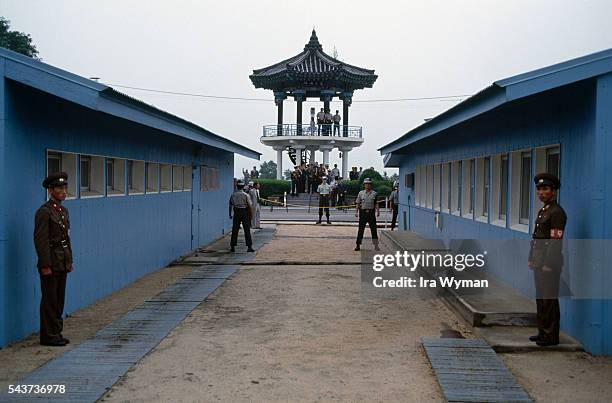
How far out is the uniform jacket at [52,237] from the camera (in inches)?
287

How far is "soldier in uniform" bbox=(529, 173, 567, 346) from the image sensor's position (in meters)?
7.15

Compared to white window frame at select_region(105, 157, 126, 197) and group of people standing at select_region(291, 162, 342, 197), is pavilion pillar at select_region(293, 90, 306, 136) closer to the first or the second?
group of people standing at select_region(291, 162, 342, 197)

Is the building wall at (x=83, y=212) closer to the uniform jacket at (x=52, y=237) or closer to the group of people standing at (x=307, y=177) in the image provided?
the uniform jacket at (x=52, y=237)

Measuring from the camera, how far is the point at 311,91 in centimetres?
5941

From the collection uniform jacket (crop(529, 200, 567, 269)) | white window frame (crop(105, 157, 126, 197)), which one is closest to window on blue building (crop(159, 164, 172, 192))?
white window frame (crop(105, 157, 126, 197))

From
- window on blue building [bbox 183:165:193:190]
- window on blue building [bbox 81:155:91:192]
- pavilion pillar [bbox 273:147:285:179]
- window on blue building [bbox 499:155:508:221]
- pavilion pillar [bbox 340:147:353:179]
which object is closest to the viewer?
window on blue building [bbox 81:155:91:192]

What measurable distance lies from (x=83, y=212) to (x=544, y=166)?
20.2 ft

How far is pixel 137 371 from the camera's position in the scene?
6582mm

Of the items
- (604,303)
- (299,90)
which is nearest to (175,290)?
(604,303)

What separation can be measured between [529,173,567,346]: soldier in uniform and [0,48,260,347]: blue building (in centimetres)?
495

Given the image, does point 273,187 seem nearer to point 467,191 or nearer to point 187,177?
point 187,177

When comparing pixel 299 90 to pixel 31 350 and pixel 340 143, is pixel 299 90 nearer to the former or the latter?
pixel 340 143

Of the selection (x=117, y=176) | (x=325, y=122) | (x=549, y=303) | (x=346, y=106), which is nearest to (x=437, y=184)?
(x=117, y=176)

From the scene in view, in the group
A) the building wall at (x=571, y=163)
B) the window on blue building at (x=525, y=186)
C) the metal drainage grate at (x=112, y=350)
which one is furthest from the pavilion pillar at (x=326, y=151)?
the window on blue building at (x=525, y=186)
